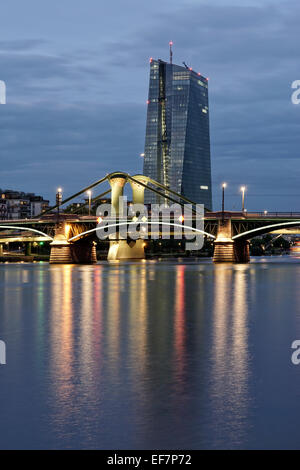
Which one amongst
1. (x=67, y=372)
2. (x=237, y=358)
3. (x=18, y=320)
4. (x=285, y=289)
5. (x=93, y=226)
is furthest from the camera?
(x=93, y=226)

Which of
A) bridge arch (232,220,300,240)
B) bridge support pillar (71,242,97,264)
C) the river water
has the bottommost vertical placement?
the river water

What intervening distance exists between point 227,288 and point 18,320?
24.0m

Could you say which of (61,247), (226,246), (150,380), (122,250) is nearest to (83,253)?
(61,247)

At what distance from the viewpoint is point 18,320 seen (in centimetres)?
3028

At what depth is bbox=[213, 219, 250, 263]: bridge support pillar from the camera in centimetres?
10893

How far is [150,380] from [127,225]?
114 meters

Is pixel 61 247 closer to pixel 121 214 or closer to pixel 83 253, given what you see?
pixel 83 253

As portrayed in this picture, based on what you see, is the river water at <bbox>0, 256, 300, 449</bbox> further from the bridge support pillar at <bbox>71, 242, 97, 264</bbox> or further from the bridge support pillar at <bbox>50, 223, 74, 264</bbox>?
the bridge support pillar at <bbox>71, 242, 97, 264</bbox>

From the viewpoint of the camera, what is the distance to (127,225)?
130 meters

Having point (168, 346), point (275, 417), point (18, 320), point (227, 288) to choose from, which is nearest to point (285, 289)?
point (227, 288)

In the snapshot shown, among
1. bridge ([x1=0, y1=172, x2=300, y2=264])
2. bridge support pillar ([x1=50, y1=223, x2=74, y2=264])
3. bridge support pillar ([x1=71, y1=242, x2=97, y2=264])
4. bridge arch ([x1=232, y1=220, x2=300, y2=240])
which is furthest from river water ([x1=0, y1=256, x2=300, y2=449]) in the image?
bridge support pillar ([x1=71, y1=242, x2=97, y2=264])

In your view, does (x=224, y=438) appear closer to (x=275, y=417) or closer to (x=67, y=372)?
(x=275, y=417)

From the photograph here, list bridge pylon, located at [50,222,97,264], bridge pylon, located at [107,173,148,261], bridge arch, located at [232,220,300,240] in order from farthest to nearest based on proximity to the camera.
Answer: bridge pylon, located at [107,173,148,261] → bridge pylon, located at [50,222,97,264] → bridge arch, located at [232,220,300,240]

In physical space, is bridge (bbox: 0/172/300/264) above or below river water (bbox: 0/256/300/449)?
above
